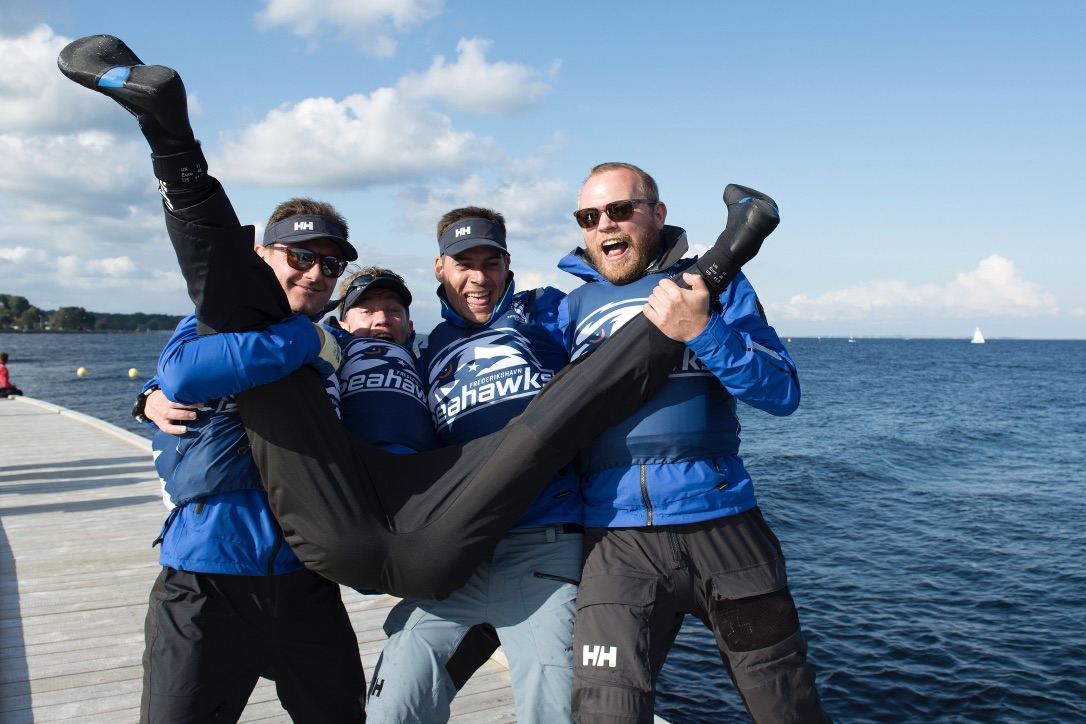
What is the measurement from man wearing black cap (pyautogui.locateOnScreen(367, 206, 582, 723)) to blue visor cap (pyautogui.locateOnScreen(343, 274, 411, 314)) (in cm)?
27

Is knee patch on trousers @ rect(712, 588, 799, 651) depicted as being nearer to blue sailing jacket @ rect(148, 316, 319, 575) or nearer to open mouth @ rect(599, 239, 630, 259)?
open mouth @ rect(599, 239, 630, 259)

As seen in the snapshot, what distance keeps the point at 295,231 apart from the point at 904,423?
1376 inches

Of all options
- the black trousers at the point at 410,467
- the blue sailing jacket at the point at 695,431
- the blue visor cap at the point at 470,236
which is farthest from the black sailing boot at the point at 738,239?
the blue visor cap at the point at 470,236

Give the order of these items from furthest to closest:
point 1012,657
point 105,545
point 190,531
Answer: point 1012,657, point 105,545, point 190,531

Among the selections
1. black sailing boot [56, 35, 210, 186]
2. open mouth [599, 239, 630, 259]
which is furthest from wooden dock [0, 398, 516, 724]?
black sailing boot [56, 35, 210, 186]

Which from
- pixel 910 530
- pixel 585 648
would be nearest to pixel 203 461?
pixel 585 648

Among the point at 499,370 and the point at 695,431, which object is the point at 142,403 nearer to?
the point at 499,370

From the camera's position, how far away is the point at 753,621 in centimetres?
297

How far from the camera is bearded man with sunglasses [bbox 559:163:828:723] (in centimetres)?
287

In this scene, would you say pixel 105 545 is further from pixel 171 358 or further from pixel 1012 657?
pixel 1012 657

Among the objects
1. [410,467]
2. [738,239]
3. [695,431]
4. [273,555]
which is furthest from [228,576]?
[738,239]

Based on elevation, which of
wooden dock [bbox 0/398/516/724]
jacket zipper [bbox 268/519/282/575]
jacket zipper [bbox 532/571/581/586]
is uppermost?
jacket zipper [bbox 268/519/282/575]

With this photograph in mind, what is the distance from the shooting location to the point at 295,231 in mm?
3160

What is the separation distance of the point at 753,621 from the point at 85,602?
5.73 meters
